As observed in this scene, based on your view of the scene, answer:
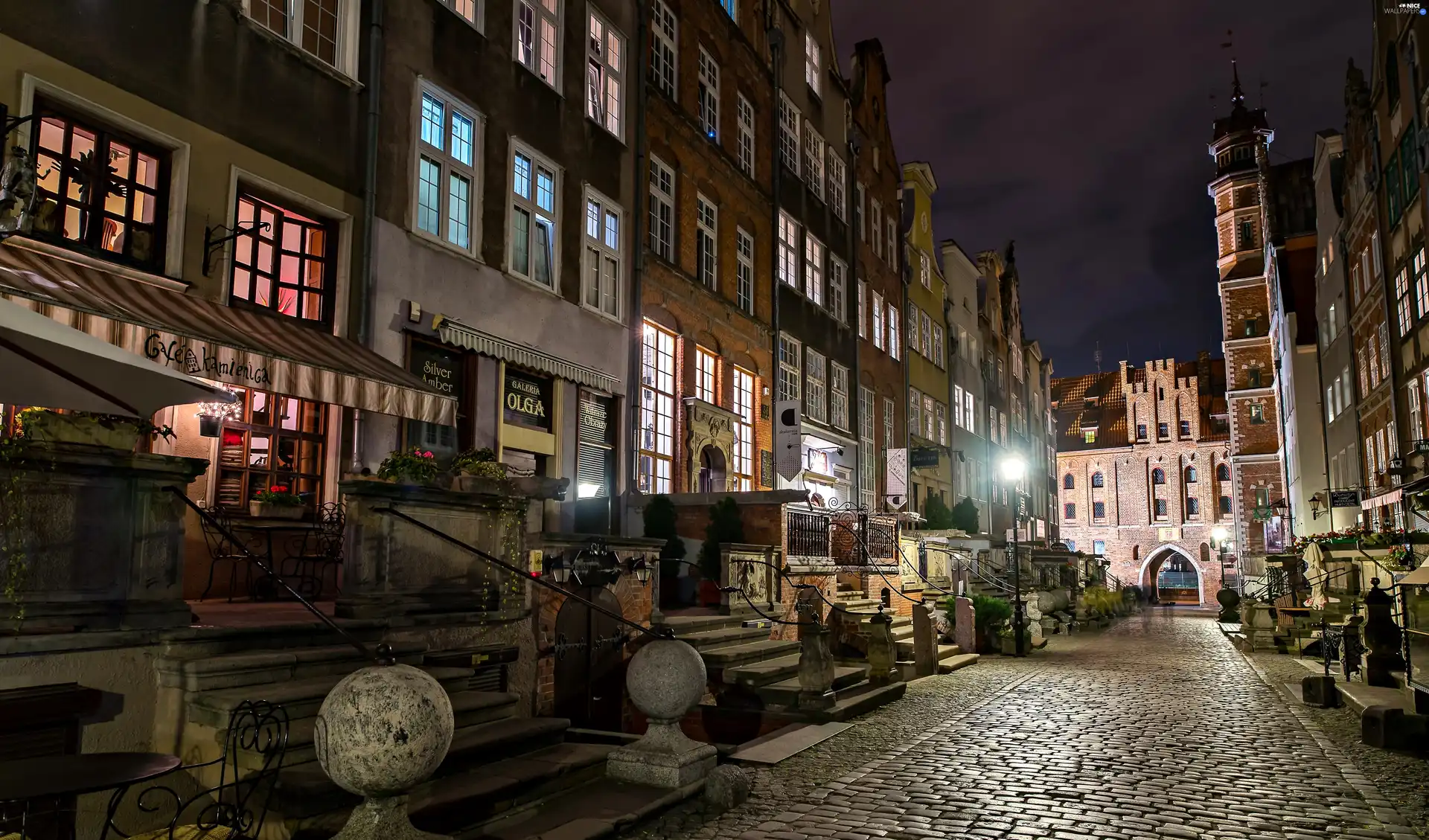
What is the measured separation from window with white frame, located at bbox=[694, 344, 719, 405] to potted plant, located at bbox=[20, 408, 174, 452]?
1442 centimetres

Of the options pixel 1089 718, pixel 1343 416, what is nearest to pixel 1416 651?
pixel 1089 718

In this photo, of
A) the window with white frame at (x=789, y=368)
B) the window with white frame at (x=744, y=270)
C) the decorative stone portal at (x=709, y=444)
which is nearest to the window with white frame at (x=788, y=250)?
the window with white frame at (x=744, y=270)

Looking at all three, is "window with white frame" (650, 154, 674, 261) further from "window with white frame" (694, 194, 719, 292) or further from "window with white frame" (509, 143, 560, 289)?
"window with white frame" (509, 143, 560, 289)

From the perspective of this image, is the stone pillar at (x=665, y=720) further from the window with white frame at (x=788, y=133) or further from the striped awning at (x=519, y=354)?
the window with white frame at (x=788, y=133)

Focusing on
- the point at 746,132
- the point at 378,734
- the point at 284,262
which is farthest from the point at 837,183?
the point at 378,734

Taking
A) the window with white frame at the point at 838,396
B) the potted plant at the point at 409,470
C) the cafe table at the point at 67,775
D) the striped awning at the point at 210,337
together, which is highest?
the window with white frame at the point at 838,396

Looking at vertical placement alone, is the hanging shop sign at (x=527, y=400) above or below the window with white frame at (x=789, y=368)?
below

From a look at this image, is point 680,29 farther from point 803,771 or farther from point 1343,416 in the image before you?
point 1343,416

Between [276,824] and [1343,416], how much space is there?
39273 mm

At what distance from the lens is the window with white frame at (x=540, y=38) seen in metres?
15.6

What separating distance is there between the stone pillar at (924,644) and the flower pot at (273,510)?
1035 cm

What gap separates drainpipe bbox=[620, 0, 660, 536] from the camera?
1773cm

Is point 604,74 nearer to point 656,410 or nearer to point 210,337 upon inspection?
point 656,410

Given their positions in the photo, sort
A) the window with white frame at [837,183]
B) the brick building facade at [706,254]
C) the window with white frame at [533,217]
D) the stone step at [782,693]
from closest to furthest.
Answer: the stone step at [782,693] → the window with white frame at [533,217] → the brick building facade at [706,254] → the window with white frame at [837,183]
